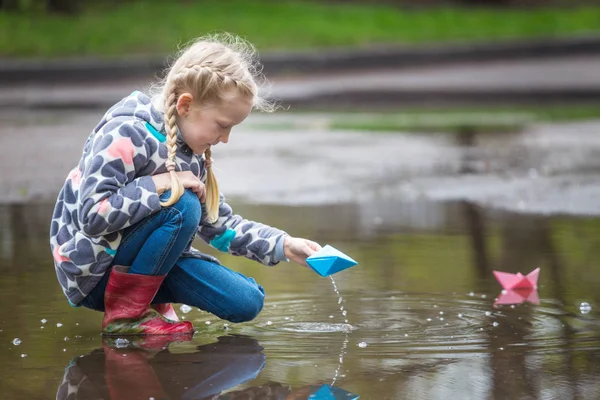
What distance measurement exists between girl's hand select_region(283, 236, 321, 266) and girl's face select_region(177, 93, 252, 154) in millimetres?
441

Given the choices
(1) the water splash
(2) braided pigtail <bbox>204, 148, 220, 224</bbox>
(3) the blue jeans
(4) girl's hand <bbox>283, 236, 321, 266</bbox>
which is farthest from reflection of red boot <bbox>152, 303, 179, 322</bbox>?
(1) the water splash

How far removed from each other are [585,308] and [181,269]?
149 cm

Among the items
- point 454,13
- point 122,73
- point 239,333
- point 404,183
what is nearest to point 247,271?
point 239,333

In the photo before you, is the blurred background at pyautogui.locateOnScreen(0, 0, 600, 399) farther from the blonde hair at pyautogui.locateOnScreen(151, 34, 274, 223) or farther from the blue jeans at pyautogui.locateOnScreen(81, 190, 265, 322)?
the blonde hair at pyautogui.locateOnScreen(151, 34, 274, 223)

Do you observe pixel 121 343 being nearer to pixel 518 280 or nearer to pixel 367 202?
pixel 518 280

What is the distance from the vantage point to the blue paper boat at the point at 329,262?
Result: 3596 mm

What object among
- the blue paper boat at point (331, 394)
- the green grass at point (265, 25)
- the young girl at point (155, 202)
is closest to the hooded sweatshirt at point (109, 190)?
the young girl at point (155, 202)

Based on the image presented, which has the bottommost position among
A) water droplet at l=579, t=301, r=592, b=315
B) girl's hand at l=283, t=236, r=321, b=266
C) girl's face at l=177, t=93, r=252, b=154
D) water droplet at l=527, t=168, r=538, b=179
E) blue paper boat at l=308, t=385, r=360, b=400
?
water droplet at l=527, t=168, r=538, b=179

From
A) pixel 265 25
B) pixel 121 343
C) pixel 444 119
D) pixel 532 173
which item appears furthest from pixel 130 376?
pixel 265 25

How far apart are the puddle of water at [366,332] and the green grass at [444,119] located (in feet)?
18.5

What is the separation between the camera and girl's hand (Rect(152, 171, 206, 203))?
3.65m

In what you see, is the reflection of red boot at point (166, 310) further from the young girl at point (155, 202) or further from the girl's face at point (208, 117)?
the girl's face at point (208, 117)

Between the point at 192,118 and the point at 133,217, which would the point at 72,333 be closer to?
the point at 133,217

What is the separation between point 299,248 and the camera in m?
3.86
